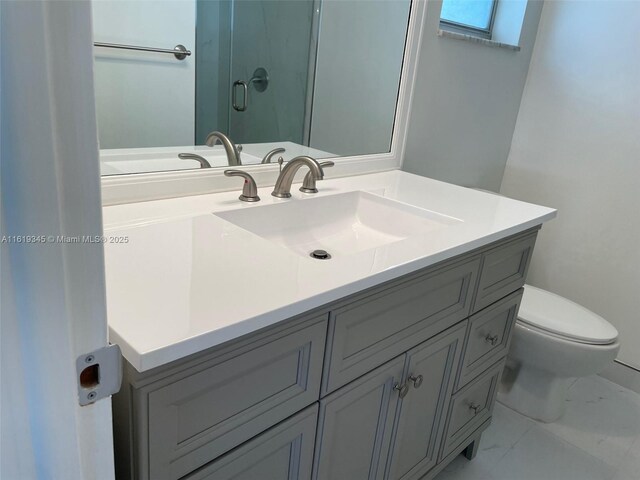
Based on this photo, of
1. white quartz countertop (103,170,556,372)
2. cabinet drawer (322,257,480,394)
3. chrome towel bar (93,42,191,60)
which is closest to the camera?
white quartz countertop (103,170,556,372)

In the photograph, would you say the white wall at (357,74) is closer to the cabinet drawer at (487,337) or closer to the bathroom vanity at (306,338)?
the bathroom vanity at (306,338)

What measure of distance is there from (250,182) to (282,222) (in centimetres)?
12

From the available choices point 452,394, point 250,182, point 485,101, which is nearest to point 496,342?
point 452,394

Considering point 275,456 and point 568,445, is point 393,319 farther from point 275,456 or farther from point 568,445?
point 568,445

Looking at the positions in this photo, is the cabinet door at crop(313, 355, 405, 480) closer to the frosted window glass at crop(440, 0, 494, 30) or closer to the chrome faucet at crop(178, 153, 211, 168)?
the chrome faucet at crop(178, 153, 211, 168)

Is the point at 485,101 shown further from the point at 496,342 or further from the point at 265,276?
the point at 265,276

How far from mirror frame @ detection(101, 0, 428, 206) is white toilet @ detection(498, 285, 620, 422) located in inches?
29.4

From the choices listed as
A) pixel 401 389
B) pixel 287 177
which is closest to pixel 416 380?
pixel 401 389

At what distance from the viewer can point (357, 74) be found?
1634 millimetres

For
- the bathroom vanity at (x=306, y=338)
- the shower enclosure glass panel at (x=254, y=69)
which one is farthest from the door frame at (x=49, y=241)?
the shower enclosure glass panel at (x=254, y=69)

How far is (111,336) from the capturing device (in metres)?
0.58

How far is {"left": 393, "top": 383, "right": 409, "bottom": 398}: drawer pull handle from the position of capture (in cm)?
102

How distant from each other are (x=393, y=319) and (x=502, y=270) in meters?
0.48

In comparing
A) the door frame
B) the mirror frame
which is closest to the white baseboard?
the mirror frame
